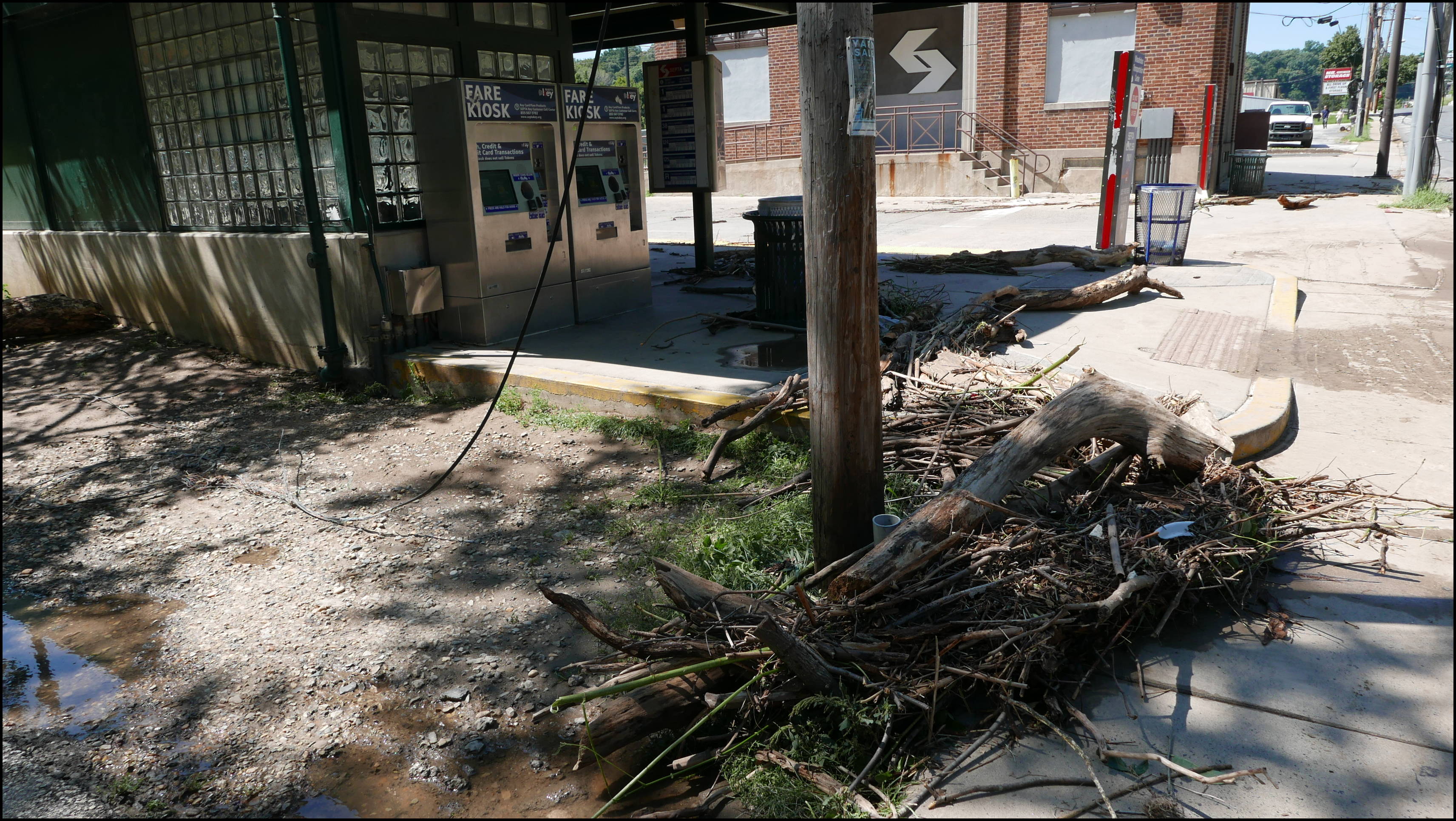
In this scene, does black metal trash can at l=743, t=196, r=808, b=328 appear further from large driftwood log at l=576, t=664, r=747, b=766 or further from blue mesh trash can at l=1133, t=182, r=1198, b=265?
blue mesh trash can at l=1133, t=182, r=1198, b=265

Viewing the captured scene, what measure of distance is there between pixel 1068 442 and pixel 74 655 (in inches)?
187

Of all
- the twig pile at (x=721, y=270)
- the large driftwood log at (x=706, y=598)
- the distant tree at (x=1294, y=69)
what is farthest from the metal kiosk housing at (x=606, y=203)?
the distant tree at (x=1294, y=69)

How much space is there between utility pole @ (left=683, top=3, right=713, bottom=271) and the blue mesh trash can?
5093 mm

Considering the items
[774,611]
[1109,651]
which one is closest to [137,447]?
[774,611]

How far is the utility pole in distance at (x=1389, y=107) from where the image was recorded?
2373 cm

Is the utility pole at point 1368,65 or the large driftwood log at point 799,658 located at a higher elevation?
the utility pole at point 1368,65

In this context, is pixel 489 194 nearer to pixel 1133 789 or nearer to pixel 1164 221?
pixel 1133 789

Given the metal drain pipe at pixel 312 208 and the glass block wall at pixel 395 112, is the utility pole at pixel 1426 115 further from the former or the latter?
the metal drain pipe at pixel 312 208

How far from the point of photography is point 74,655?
14.2 feet

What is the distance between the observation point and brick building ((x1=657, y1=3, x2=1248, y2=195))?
21359 millimetres

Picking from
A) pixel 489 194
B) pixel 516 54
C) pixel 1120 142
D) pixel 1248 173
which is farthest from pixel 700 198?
pixel 1248 173

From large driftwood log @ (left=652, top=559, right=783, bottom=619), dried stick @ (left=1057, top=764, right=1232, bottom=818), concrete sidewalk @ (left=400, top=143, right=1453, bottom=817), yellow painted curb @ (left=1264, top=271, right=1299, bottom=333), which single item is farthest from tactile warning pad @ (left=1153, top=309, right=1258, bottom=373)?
large driftwood log @ (left=652, top=559, right=783, bottom=619)

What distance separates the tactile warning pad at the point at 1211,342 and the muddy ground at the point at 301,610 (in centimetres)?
407

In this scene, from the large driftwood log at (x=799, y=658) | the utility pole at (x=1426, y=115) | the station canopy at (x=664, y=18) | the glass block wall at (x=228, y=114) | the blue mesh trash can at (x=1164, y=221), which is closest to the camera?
the large driftwood log at (x=799, y=658)
